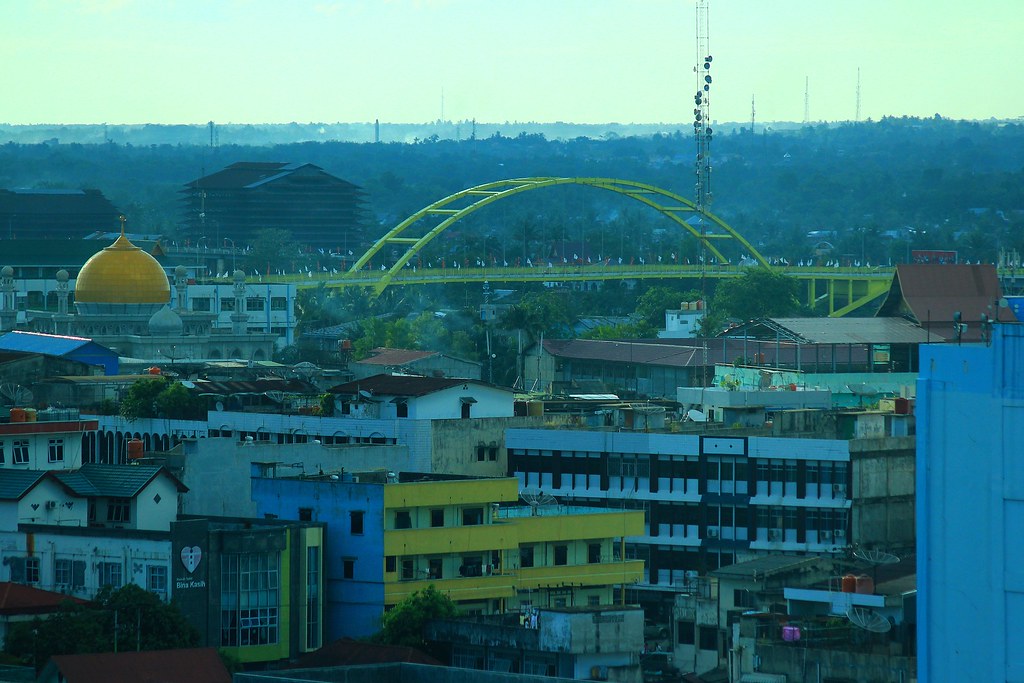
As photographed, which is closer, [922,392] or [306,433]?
[922,392]

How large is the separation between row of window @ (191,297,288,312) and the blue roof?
2796 cm

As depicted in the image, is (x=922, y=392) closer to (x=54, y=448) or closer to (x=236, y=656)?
(x=236, y=656)

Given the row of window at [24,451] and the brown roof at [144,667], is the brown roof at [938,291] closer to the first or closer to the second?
the row of window at [24,451]

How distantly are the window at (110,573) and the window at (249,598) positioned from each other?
→ 2098mm

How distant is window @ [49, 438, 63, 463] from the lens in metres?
63.3

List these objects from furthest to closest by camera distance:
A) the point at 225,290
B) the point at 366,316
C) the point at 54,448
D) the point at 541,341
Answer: the point at 366,316 < the point at 225,290 < the point at 541,341 < the point at 54,448

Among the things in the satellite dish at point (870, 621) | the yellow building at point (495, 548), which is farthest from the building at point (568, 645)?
the yellow building at point (495, 548)

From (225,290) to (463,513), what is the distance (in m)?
83.9

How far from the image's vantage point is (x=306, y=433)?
219 ft

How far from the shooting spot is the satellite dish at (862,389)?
75875 millimetres

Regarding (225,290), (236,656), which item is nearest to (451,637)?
(236,656)

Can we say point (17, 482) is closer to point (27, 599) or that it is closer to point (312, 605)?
point (27, 599)

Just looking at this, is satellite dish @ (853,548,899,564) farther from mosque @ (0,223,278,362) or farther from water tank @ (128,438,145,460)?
mosque @ (0,223,278,362)

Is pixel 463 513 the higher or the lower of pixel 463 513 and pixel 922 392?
the lower
